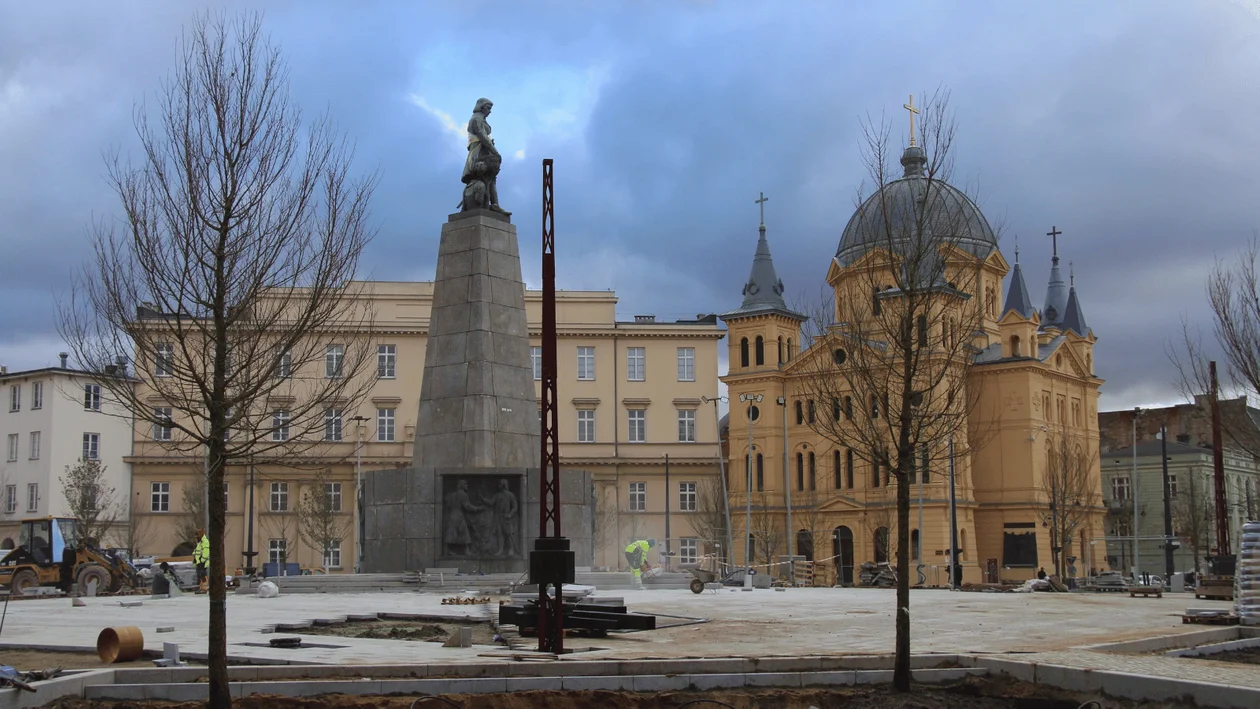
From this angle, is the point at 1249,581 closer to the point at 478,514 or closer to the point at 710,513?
the point at 478,514

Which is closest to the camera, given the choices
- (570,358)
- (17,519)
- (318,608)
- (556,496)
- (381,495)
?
(556,496)

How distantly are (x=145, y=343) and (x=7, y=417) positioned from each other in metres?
72.2

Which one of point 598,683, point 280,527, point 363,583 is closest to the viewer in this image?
point 598,683

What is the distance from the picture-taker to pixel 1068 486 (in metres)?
78.4

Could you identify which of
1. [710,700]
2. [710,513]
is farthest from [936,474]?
[710,700]

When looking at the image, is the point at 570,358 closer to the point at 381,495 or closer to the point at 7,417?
the point at 7,417

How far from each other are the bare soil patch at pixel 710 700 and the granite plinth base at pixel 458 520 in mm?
17462

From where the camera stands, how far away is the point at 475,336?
31.8 meters

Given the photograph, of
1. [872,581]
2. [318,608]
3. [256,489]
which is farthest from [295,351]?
[256,489]

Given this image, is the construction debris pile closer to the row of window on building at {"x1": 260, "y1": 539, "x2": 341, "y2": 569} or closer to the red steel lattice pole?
the red steel lattice pole

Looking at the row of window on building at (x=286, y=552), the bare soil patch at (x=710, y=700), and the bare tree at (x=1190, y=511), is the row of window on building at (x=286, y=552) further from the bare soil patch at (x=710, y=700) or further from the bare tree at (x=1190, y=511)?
the bare soil patch at (x=710, y=700)

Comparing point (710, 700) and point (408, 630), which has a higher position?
point (408, 630)

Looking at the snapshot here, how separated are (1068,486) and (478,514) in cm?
5578

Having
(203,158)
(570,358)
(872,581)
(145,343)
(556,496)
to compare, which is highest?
(570,358)
